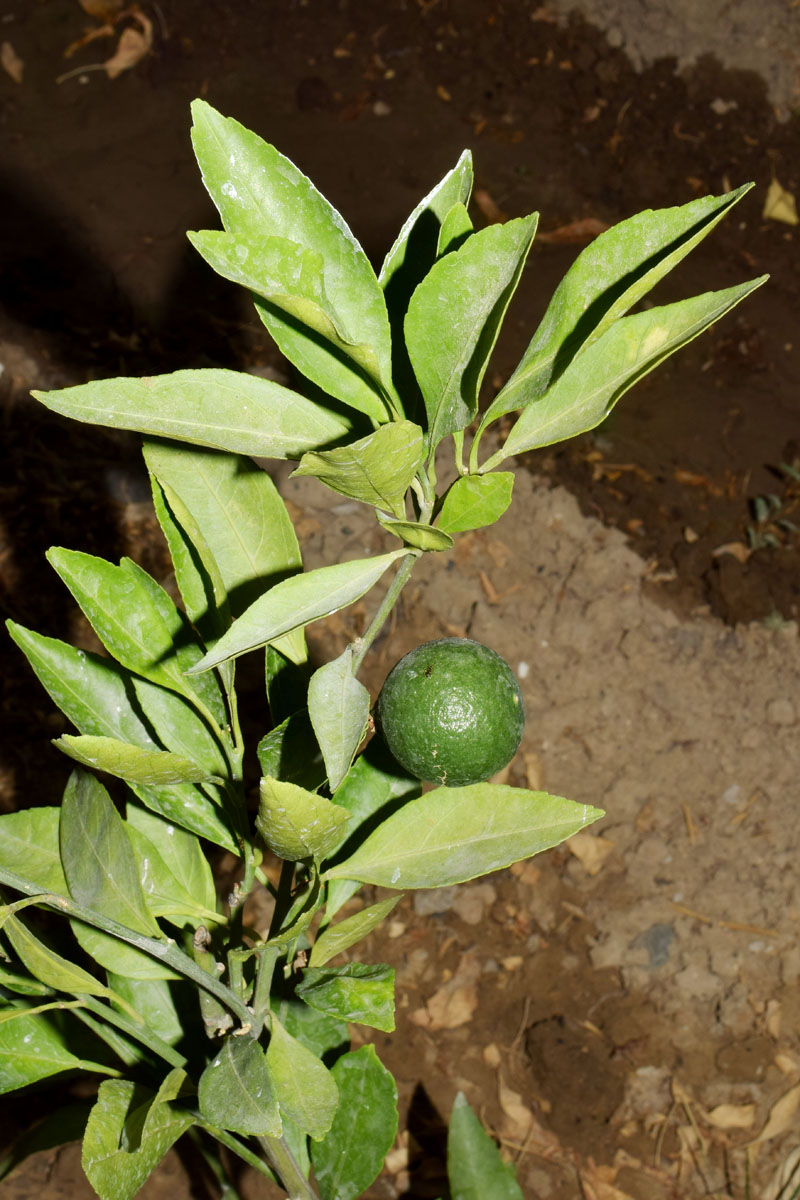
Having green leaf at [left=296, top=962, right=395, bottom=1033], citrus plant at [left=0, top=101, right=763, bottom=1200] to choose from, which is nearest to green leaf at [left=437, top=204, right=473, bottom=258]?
citrus plant at [left=0, top=101, right=763, bottom=1200]

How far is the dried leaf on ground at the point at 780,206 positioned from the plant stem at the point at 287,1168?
132 inches

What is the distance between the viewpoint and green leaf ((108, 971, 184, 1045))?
119cm

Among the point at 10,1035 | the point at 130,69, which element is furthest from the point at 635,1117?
the point at 130,69

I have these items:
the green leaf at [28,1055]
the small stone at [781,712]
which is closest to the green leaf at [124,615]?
the green leaf at [28,1055]

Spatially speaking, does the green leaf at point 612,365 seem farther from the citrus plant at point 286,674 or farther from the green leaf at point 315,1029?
the green leaf at point 315,1029

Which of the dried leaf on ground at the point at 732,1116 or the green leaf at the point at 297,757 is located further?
the dried leaf on ground at the point at 732,1116

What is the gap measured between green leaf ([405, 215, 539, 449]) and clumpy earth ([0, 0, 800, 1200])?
160 centimetres

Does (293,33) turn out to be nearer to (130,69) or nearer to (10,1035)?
(130,69)

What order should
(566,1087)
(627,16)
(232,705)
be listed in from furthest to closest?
(627,16) → (566,1087) → (232,705)

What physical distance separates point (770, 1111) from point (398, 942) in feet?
2.89

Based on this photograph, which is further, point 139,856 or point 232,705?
point 139,856

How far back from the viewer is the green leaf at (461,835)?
88 centimetres

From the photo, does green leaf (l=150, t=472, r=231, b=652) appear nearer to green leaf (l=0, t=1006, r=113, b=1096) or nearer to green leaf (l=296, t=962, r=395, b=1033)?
green leaf (l=296, t=962, r=395, b=1033)

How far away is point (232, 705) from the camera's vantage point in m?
0.86
